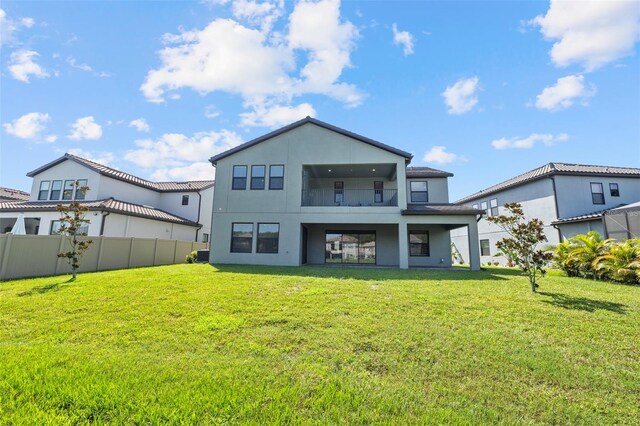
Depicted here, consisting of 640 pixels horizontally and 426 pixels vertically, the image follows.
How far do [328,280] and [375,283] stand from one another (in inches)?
65.4

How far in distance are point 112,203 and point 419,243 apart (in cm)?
2102

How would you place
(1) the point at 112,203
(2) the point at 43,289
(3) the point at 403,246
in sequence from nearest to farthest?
(2) the point at 43,289, (3) the point at 403,246, (1) the point at 112,203

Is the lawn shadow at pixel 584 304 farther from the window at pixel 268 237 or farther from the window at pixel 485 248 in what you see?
the window at pixel 485 248

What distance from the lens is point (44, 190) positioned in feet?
69.6

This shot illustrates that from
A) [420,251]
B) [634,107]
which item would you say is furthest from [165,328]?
[634,107]

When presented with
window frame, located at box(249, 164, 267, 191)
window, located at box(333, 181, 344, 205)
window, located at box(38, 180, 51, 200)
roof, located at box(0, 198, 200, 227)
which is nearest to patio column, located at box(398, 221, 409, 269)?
window, located at box(333, 181, 344, 205)

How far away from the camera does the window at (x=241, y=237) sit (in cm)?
1590

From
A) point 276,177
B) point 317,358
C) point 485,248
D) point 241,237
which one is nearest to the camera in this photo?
point 317,358

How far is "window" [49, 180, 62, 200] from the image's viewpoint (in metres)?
20.9

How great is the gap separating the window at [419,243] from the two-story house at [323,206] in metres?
0.06

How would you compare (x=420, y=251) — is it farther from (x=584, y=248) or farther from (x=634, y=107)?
(x=634, y=107)

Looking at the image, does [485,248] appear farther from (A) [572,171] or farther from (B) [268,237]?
(B) [268,237]

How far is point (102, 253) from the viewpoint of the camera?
44.8 ft

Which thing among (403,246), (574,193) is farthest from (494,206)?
(403,246)
